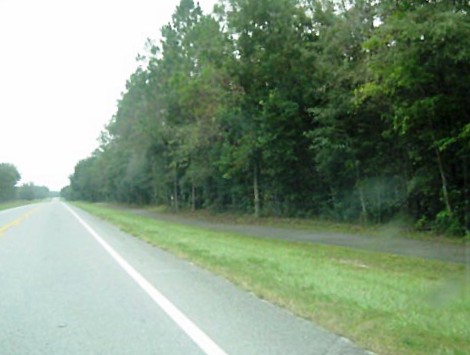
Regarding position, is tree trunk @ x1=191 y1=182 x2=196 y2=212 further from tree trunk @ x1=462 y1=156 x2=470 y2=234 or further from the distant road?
tree trunk @ x1=462 y1=156 x2=470 y2=234

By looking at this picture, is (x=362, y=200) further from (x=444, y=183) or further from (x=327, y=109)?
(x=444, y=183)

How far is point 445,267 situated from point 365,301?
5573 mm

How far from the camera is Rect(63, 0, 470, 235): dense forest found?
19250 mm

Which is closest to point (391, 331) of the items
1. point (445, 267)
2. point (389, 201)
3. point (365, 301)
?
Answer: point (365, 301)

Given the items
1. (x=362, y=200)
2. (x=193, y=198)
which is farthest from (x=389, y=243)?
(x=193, y=198)

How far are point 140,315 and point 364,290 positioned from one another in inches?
151

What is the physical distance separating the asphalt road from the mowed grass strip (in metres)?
0.40

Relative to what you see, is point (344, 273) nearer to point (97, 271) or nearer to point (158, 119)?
point (97, 271)

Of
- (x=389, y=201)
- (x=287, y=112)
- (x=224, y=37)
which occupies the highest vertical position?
(x=224, y=37)

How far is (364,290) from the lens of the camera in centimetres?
1070

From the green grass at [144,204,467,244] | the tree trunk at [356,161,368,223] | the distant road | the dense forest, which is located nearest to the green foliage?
the dense forest

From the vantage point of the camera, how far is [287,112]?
31.8 meters

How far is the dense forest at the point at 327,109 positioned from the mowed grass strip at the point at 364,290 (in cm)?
576

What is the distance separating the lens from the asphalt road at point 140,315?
7227 mm
